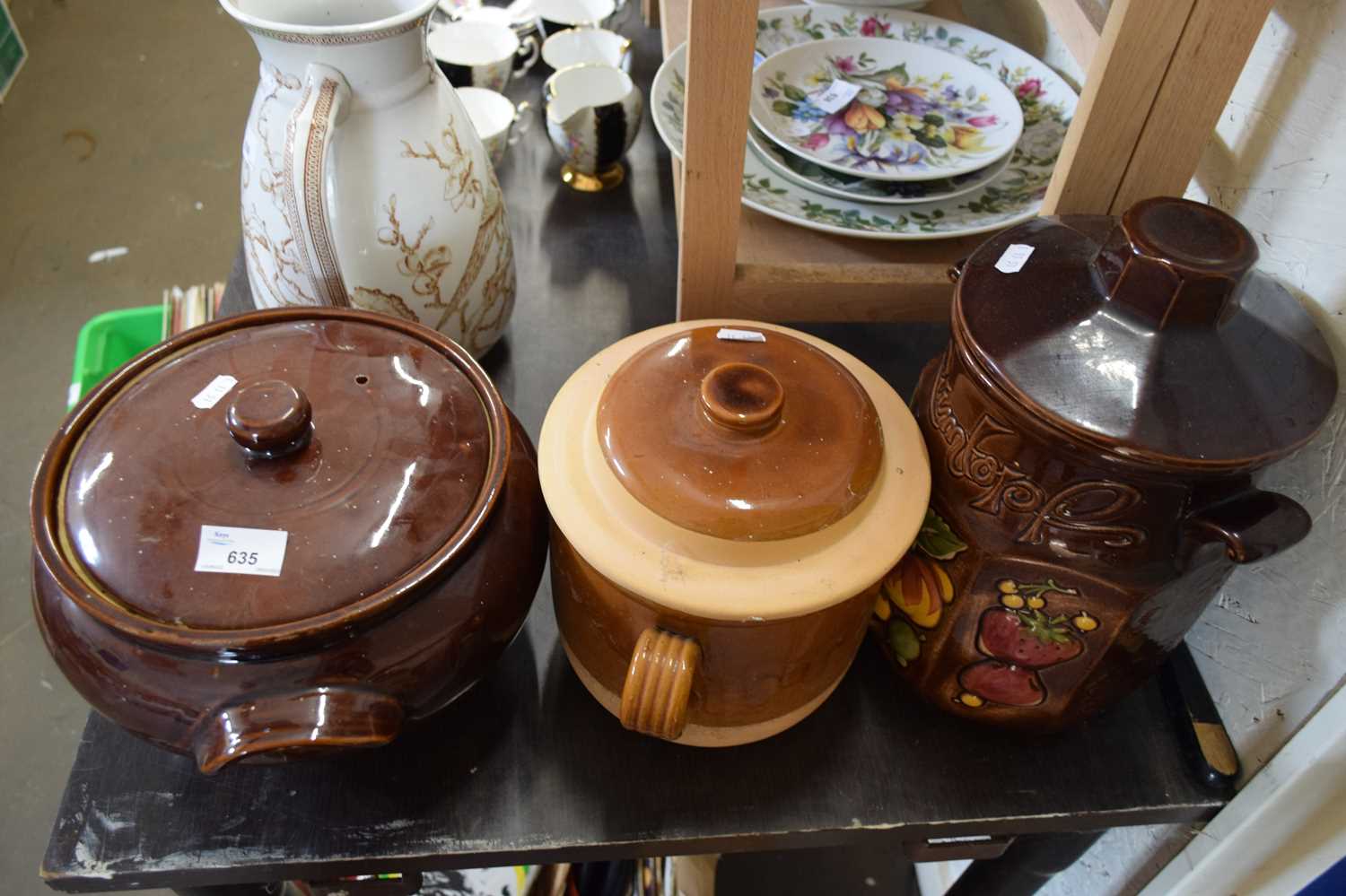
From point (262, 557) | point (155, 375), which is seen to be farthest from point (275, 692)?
point (155, 375)

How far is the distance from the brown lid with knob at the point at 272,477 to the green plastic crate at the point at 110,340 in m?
0.98

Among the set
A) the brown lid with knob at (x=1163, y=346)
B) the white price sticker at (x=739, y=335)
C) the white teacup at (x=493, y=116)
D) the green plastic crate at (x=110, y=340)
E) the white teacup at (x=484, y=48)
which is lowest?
the green plastic crate at (x=110, y=340)

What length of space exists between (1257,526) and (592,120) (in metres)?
0.70

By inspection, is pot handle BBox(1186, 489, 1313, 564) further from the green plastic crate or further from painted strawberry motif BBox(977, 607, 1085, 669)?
the green plastic crate

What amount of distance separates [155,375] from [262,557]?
0.51ft

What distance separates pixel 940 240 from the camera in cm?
76

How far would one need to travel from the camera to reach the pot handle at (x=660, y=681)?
18.6 inches

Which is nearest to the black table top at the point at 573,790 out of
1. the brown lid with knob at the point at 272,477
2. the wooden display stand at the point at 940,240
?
the brown lid with knob at the point at 272,477

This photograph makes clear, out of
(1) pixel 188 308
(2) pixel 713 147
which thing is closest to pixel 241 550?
(2) pixel 713 147

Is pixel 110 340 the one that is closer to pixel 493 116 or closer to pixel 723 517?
pixel 493 116

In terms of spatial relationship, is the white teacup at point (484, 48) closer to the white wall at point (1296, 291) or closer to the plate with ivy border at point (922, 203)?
the plate with ivy border at point (922, 203)

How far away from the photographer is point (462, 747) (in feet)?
1.92

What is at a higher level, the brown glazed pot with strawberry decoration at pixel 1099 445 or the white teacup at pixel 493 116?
the brown glazed pot with strawberry decoration at pixel 1099 445

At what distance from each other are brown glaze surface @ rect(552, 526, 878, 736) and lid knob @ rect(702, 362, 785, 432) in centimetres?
10
